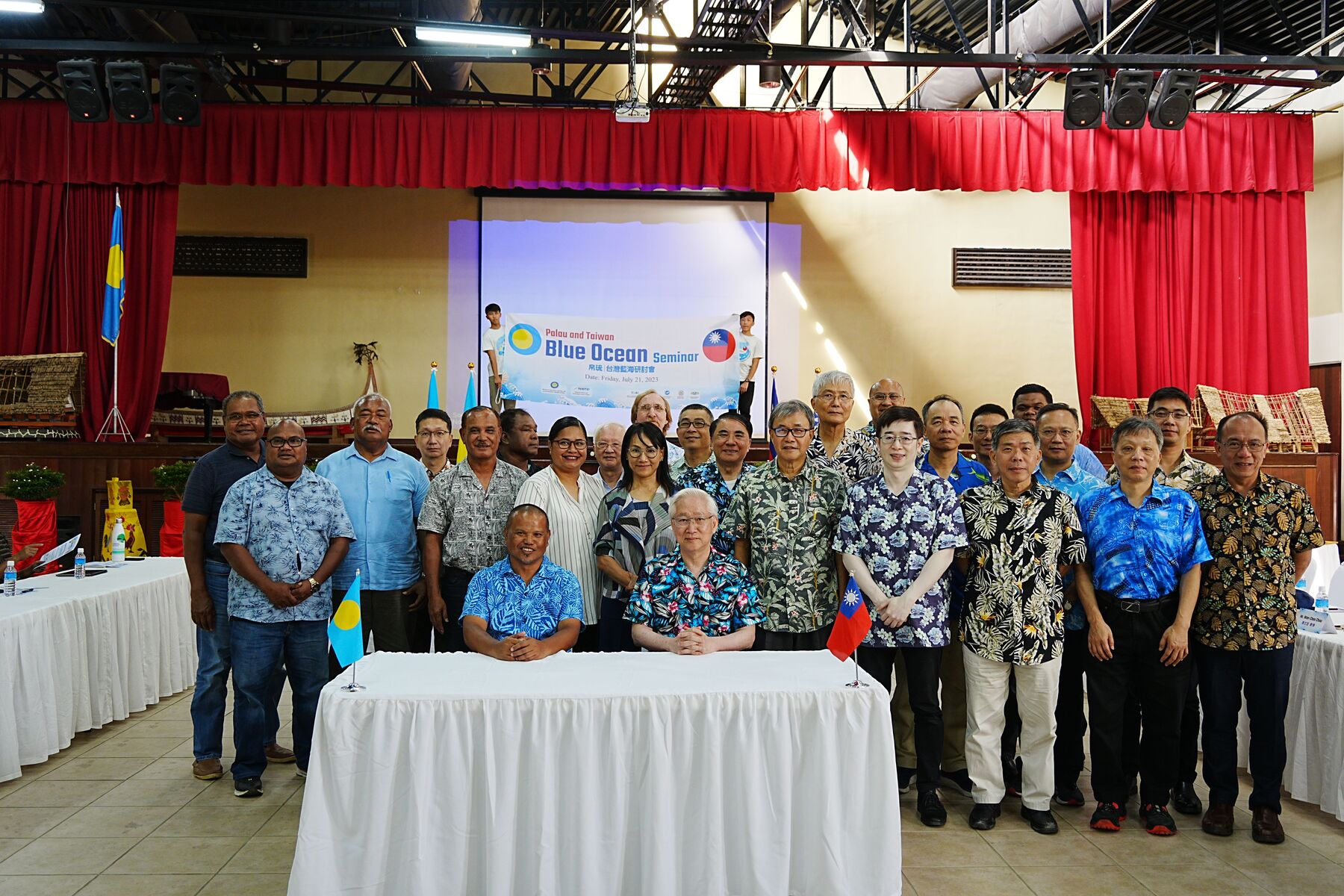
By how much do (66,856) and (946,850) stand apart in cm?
272

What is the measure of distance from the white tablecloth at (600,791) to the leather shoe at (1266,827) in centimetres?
148

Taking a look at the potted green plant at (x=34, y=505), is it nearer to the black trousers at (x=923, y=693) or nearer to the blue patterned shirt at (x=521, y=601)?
A: the blue patterned shirt at (x=521, y=601)

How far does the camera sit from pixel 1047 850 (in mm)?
3207

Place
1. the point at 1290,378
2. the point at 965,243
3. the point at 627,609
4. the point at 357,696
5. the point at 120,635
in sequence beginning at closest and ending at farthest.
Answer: the point at 357,696
the point at 627,609
the point at 120,635
the point at 1290,378
the point at 965,243

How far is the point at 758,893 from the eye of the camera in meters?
2.58

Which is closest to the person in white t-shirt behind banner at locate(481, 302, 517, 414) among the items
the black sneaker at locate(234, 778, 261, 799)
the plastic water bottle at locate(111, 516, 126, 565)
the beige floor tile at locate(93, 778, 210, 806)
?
the plastic water bottle at locate(111, 516, 126, 565)

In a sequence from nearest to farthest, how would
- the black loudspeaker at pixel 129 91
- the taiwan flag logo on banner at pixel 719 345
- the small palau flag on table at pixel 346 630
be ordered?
the small palau flag on table at pixel 346 630 < the black loudspeaker at pixel 129 91 < the taiwan flag logo on banner at pixel 719 345

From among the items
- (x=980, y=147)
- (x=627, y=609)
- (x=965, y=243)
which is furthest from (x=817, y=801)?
(x=965, y=243)

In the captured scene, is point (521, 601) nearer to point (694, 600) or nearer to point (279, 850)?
point (694, 600)

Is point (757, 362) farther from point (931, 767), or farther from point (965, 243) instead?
point (931, 767)

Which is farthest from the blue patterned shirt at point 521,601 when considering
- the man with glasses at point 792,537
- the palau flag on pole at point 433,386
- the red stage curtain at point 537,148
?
the palau flag on pole at point 433,386

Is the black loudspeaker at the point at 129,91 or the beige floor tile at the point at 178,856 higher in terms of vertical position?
the black loudspeaker at the point at 129,91

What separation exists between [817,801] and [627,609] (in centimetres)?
90

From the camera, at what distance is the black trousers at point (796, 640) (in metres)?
3.43
